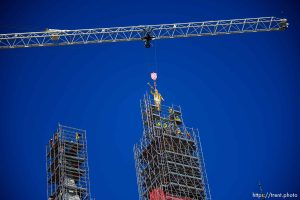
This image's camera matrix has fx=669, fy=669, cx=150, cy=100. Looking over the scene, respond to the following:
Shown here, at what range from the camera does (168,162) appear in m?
121

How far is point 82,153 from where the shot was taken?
12488cm

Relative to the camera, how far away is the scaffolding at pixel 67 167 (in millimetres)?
116812

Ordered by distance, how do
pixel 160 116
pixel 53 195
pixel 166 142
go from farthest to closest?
1. pixel 160 116
2. pixel 166 142
3. pixel 53 195

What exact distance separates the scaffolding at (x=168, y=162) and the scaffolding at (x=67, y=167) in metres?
11.0

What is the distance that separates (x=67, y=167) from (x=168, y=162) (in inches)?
717

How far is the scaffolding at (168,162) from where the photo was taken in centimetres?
11875

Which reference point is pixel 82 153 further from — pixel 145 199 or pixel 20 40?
pixel 20 40

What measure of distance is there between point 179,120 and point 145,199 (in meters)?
21.7

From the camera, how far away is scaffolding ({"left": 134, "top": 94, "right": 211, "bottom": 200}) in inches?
4675

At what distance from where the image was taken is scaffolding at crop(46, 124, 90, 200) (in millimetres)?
116812

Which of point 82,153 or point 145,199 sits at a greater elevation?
point 82,153

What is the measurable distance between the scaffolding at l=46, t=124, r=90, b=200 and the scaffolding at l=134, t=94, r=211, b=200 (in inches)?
433

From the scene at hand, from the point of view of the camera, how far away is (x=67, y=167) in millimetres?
119750

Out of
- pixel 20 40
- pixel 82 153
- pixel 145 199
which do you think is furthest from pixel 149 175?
pixel 20 40
